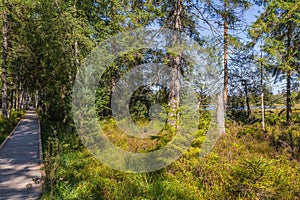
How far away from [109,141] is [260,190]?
15.9 feet

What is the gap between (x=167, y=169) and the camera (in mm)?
5992

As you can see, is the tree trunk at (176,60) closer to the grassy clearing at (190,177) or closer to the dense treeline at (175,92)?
the dense treeline at (175,92)

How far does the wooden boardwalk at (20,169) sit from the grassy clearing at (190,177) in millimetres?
419

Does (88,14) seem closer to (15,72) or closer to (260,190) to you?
(15,72)

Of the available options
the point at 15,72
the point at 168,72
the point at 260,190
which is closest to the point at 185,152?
the point at 260,190

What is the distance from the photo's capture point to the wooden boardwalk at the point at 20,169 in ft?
16.8

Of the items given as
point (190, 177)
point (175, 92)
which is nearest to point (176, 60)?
point (175, 92)

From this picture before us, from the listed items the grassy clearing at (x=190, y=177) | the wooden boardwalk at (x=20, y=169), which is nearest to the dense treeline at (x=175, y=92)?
Result: the grassy clearing at (x=190, y=177)

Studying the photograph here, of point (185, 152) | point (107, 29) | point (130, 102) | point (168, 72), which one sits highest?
point (107, 29)

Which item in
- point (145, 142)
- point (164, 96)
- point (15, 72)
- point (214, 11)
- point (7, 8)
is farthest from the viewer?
point (15, 72)

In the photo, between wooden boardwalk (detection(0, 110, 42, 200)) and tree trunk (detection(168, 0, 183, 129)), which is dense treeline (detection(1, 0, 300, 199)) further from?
wooden boardwalk (detection(0, 110, 42, 200))

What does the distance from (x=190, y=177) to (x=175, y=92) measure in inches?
149

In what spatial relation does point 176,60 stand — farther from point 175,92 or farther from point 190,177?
point 190,177

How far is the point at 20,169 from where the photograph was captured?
6699 millimetres
